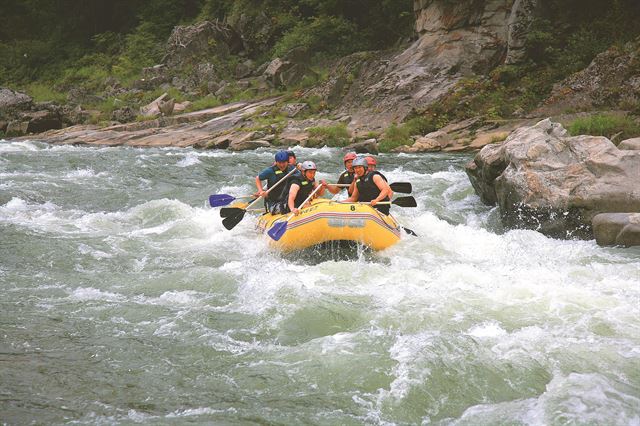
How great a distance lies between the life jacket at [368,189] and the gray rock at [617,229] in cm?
250

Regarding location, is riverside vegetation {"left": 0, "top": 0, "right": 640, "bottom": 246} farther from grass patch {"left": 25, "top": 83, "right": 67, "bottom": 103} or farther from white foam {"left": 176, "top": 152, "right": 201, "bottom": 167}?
white foam {"left": 176, "top": 152, "right": 201, "bottom": 167}

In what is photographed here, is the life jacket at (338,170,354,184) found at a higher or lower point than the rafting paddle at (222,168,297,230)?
higher

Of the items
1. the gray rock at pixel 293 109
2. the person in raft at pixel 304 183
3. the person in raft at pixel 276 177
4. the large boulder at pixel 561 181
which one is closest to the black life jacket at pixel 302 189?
the person in raft at pixel 304 183

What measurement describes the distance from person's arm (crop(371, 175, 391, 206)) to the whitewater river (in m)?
0.60

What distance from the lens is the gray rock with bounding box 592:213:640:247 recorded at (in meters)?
7.22

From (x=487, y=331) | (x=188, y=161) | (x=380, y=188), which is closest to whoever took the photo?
(x=487, y=331)

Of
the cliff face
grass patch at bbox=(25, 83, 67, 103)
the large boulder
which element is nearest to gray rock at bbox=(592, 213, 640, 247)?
the large boulder

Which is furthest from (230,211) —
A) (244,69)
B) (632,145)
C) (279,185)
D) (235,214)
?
(244,69)

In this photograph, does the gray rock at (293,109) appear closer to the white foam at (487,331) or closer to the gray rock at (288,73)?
the gray rock at (288,73)

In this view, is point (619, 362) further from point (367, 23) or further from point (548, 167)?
point (367, 23)

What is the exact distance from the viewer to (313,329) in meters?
5.08

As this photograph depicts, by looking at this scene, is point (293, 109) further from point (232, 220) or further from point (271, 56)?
point (232, 220)

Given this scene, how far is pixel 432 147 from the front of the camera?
16.1 metres

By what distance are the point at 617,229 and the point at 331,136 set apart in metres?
11.2
